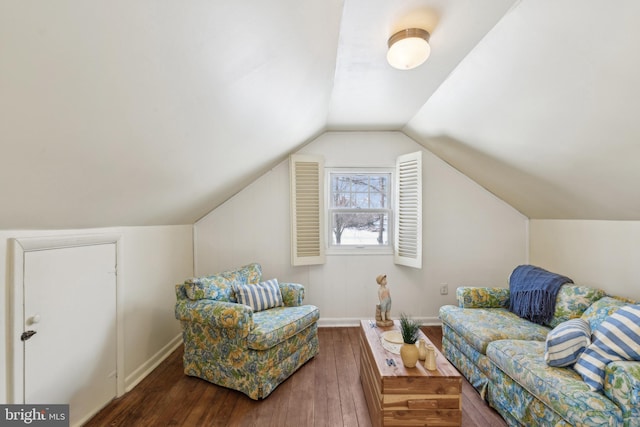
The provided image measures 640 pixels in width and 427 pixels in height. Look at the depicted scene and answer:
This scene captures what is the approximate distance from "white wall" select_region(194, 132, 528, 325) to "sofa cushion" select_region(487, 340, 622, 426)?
1482 mm

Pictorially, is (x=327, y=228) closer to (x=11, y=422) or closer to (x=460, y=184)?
(x=460, y=184)

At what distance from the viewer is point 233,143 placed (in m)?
2.04

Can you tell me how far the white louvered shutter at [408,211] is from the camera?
318 cm

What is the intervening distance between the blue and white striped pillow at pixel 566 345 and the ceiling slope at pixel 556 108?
103cm

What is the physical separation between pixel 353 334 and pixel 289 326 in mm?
1184

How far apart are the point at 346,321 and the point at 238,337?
164cm

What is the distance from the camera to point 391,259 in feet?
11.4

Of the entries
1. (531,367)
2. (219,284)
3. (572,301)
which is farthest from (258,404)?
(572,301)

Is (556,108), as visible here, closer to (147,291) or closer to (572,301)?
(572,301)

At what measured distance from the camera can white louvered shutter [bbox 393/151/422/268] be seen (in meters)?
3.18

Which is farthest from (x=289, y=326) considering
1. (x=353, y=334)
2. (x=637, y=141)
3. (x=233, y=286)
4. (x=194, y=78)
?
(x=637, y=141)

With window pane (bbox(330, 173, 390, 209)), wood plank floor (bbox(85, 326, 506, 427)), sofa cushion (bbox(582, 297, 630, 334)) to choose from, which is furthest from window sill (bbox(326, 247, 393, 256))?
sofa cushion (bbox(582, 297, 630, 334))

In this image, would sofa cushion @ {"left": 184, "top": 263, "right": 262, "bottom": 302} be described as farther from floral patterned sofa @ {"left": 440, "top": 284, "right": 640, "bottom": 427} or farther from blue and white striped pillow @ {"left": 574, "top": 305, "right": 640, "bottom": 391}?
blue and white striped pillow @ {"left": 574, "top": 305, "right": 640, "bottom": 391}

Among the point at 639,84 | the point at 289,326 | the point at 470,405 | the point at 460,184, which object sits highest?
the point at 639,84
